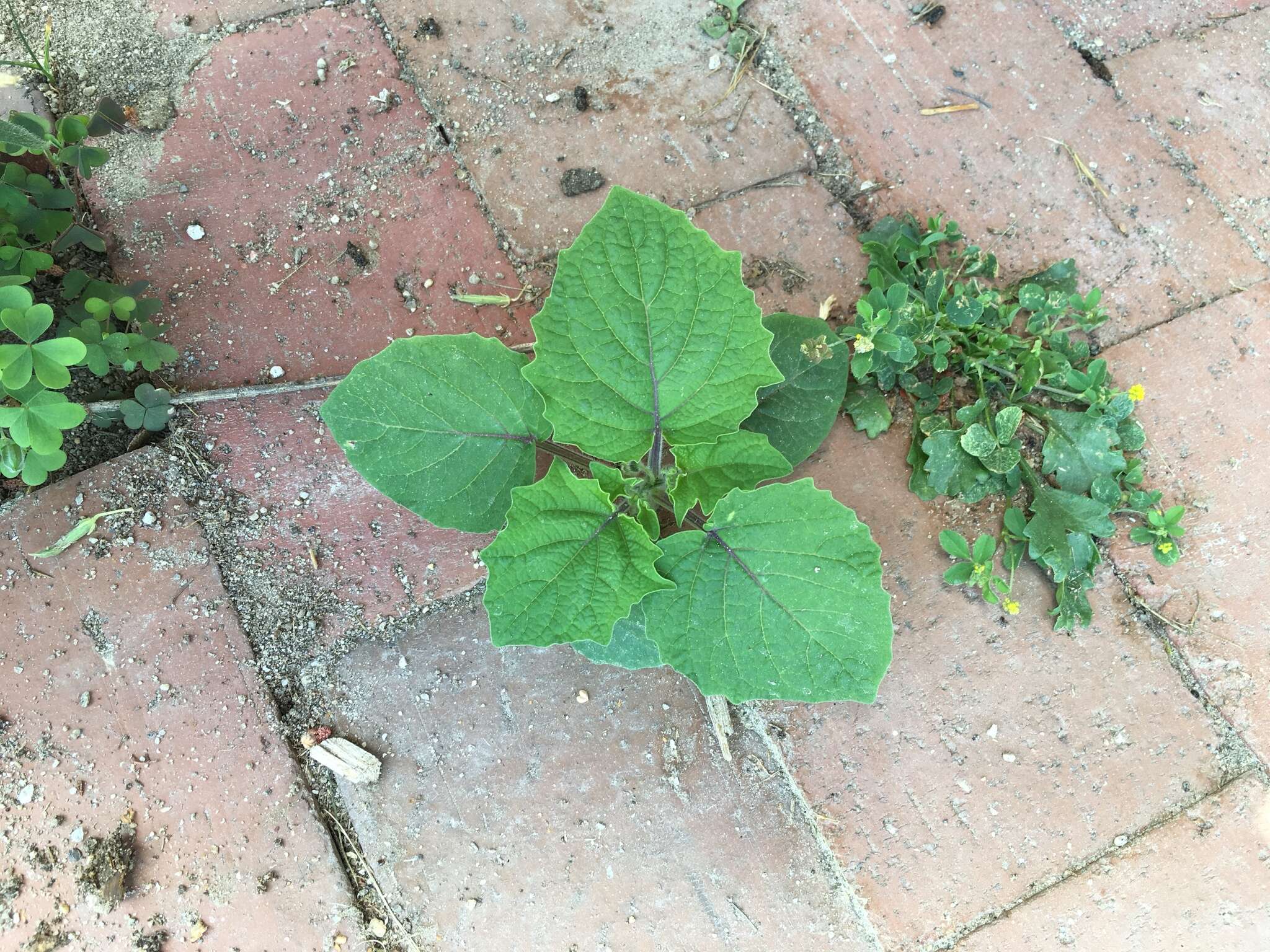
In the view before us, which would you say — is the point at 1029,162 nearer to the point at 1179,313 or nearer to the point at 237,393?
the point at 1179,313

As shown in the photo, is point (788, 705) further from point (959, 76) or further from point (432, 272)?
point (959, 76)

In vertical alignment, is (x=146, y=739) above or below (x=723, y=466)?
below

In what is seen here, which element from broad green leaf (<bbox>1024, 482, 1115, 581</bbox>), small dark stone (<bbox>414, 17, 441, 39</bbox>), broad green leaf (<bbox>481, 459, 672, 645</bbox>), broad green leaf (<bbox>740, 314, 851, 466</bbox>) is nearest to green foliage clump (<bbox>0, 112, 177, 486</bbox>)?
small dark stone (<bbox>414, 17, 441, 39</bbox>)

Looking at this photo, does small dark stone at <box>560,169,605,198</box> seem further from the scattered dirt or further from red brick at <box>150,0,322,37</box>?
the scattered dirt

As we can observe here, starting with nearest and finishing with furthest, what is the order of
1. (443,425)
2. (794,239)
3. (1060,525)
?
1. (443,425)
2. (1060,525)
3. (794,239)

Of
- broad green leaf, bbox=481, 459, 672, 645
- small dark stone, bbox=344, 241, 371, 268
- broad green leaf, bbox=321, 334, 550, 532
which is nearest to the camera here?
broad green leaf, bbox=481, 459, 672, 645

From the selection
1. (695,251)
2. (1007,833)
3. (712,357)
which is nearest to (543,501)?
(712,357)

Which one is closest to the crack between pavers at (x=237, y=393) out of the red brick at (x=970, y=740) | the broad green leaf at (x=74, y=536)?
the broad green leaf at (x=74, y=536)

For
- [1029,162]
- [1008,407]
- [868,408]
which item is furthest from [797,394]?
[1029,162]
